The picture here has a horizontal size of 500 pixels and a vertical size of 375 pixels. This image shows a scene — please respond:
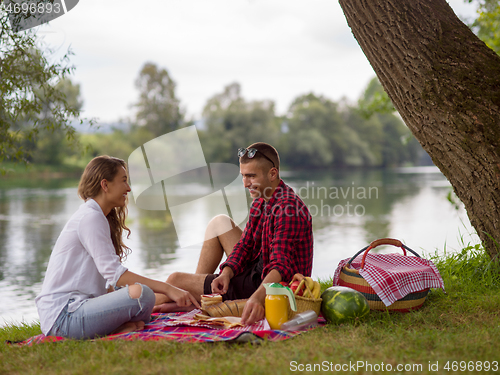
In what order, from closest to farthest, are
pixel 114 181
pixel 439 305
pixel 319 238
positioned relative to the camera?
pixel 114 181
pixel 439 305
pixel 319 238

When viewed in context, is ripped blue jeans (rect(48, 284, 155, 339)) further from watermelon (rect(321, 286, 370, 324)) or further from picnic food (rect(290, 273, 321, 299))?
watermelon (rect(321, 286, 370, 324))

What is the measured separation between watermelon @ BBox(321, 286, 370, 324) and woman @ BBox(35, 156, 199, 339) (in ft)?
2.82

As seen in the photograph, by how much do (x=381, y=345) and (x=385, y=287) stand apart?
2.07 feet

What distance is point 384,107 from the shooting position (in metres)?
9.93

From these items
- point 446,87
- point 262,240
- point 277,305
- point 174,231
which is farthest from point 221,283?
point 174,231

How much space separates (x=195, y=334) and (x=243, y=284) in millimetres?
688

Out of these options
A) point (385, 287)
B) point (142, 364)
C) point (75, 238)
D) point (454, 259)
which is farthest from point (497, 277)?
point (75, 238)

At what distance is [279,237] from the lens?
300cm

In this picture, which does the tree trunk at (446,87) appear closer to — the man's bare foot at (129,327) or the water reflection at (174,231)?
the water reflection at (174,231)

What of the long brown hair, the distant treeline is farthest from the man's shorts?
the distant treeline

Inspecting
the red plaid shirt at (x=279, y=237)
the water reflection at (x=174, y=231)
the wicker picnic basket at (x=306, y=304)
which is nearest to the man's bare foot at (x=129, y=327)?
the red plaid shirt at (x=279, y=237)

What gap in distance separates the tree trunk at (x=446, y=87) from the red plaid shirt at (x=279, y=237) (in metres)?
1.27

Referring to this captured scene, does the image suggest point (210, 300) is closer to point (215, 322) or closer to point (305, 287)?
point (215, 322)

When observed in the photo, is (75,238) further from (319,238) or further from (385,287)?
(319,238)
